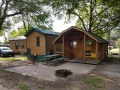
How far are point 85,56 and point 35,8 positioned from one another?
320 inches

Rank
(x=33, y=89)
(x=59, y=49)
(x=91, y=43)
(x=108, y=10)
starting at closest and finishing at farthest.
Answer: (x=33, y=89) < (x=91, y=43) < (x=59, y=49) < (x=108, y=10)

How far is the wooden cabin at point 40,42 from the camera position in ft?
57.9

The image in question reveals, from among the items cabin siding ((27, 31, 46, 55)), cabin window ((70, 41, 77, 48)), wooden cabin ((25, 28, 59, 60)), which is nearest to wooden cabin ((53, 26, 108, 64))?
cabin window ((70, 41, 77, 48))

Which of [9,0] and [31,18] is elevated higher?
[9,0]

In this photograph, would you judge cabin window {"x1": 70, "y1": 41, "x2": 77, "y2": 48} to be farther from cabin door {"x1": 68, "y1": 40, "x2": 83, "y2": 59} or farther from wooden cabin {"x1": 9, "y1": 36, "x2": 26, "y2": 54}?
wooden cabin {"x1": 9, "y1": 36, "x2": 26, "y2": 54}

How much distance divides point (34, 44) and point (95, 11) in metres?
11.8

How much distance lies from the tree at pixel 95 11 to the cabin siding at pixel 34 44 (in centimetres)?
483

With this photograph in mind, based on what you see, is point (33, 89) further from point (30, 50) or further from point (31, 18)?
point (31, 18)

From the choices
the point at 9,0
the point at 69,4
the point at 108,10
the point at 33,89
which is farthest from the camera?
the point at 108,10

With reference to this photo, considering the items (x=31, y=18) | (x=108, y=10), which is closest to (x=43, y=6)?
(x=31, y=18)

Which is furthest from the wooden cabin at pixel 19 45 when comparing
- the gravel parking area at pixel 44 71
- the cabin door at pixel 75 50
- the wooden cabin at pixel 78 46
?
the gravel parking area at pixel 44 71

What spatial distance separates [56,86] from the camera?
7434mm

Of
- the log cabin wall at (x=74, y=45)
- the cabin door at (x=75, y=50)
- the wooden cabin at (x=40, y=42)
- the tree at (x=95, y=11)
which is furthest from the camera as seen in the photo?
the tree at (x=95, y=11)

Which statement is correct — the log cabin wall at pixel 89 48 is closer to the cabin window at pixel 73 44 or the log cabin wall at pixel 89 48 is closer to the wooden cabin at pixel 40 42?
the cabin window at pixel 73 44
